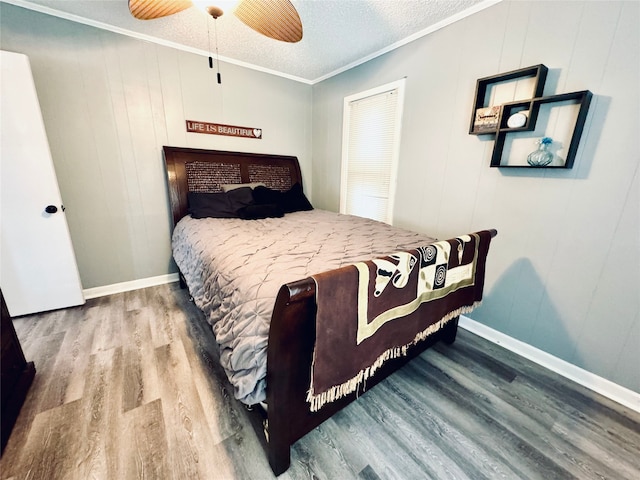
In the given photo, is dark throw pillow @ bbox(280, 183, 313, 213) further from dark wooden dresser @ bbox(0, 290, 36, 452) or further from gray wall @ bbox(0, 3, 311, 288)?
dark wooden dresser @ bbox(0, 290, 36, 452)

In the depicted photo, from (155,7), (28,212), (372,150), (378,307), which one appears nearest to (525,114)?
(372,150)

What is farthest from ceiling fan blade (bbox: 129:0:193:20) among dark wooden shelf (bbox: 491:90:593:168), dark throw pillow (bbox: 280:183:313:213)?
dark wooden shelf (bbox: 491:90:593:168)

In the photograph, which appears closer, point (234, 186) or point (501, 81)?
point (501, 81)

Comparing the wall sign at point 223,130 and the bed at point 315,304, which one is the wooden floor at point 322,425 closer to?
the bed at point 315,304

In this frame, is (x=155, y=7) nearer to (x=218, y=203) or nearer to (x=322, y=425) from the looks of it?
(x=218, y=203)

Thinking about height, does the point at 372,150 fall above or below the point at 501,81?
below

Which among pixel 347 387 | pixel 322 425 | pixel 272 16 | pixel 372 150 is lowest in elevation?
pixel 322 425

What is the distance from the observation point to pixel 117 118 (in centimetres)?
248

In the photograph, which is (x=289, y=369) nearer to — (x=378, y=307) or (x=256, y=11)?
(x=378, y=307)

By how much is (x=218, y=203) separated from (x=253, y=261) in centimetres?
157

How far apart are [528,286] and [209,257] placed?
7.74 ft

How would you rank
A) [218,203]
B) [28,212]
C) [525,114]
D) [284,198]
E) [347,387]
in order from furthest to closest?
[284,198]
[218,203]
[28,212]
[525,114]
[347,387]

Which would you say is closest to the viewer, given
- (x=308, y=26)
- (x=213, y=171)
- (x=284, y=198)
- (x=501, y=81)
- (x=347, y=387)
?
(x=347, y=387)

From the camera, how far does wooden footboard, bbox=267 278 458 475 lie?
87 centimetres
